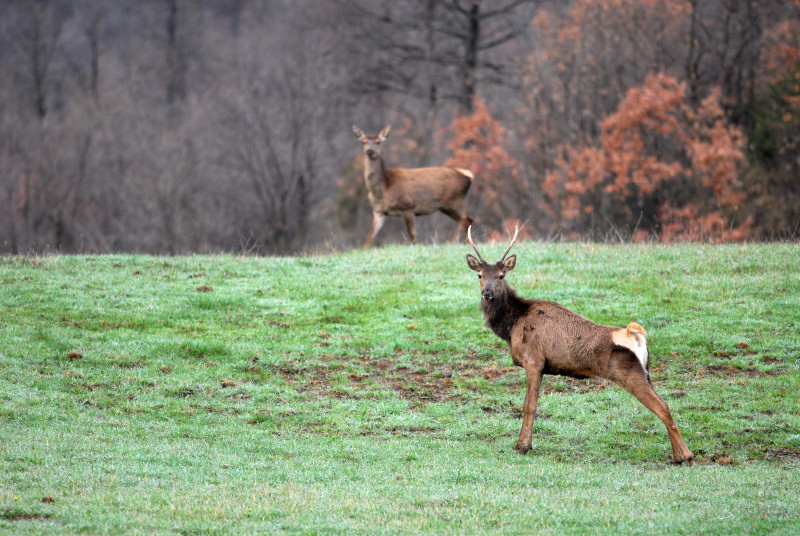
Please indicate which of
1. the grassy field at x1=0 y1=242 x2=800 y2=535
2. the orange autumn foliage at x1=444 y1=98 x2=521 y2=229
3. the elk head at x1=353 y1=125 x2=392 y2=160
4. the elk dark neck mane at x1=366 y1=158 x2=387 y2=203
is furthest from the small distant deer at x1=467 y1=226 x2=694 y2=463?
the orange autumn foliage at x1=444 y1=98 x2=521 y2=229

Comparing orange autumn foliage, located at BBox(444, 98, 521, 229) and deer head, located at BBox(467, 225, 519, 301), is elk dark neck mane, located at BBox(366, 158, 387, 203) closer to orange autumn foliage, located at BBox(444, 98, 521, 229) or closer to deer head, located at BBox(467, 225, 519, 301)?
deer head, located at BBox(467, 225, 519, 301)

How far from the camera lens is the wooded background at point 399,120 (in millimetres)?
31234

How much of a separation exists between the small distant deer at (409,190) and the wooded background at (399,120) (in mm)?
6271

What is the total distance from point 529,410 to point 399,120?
4044 centimetres

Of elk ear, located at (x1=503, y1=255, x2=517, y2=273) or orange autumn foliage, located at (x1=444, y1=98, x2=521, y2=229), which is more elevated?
orange autumn foliage, located at (x1=444, y1=98, x2=521, y2=229)

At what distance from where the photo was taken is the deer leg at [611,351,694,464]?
884 cm

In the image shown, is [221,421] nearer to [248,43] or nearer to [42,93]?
[42,93]

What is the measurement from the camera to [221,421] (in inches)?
414

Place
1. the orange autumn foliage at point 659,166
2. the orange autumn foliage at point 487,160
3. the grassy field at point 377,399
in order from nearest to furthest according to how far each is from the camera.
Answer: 1. the grassy field at point 377,399
2. the orange autumn foliage at point 659,166
3. the orange autumn foliage at point 487,160

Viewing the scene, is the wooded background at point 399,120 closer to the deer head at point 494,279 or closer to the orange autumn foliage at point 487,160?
the orange autumn foliage at point 487,160

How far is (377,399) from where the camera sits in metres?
11.6

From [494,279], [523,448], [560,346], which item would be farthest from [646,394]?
[494,279]

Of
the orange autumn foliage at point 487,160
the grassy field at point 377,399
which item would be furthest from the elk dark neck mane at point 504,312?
the orange autumn foliage at point 487,160

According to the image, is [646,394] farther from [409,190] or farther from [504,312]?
[409,190]
